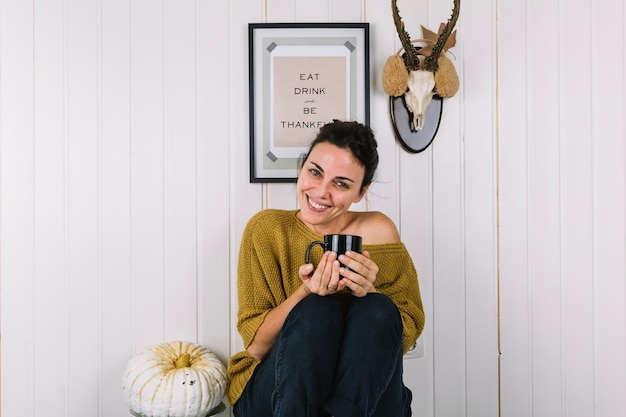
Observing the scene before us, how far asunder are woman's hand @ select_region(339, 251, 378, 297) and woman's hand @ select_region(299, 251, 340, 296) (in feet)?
0.05

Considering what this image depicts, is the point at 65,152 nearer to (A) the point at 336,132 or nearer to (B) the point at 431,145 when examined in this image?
(A) the point at 336,132

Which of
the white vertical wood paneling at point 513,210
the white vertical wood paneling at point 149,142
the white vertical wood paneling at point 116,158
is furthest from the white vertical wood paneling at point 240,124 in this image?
the white vertical wood paneling at point 513,210

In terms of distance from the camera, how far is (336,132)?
1473mm

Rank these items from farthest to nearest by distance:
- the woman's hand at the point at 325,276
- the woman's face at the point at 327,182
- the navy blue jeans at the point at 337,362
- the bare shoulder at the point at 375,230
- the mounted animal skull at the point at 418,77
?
1. the mounted animal skull at the point at 418,77
2. the bare shoulder at the point at 375,230
3. the woman's face at the point at 327,182
4. the woman's hand at the point at 325,276
5. the navy blue jeans at the point at 337,362

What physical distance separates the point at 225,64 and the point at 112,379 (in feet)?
3.69

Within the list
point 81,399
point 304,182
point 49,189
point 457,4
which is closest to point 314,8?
point 457,4

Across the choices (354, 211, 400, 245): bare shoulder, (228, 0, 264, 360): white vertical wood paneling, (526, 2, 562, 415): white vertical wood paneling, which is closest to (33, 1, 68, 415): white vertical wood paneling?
(228, 0, 264, 360): white vertical wood paneling

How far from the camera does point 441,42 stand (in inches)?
66.3

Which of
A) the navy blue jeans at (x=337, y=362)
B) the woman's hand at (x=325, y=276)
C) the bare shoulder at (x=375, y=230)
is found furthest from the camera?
the bare shoulder at (x=375, y=230)

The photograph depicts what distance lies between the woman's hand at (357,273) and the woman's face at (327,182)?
0.23 m

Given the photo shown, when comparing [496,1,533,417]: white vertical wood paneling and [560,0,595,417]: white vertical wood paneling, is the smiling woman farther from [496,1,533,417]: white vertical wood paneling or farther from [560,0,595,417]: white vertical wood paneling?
[560,0,595,417]: white vertical wood paneling

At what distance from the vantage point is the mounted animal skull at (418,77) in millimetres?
1721

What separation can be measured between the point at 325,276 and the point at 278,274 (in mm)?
266

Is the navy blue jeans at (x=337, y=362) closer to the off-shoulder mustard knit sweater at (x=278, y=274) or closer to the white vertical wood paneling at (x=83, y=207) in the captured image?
the off-shoulder mustard knit sweater at (x=278, y=274)
